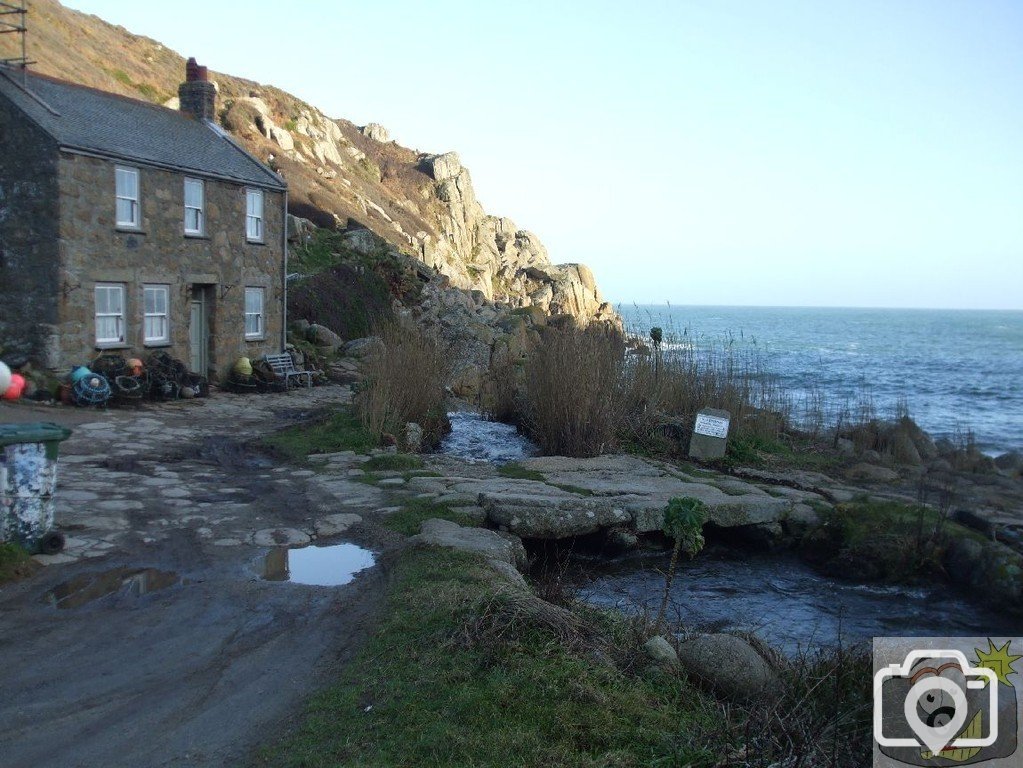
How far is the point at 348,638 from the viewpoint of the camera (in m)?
5.34

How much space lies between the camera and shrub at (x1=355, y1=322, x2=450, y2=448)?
12.6 meters

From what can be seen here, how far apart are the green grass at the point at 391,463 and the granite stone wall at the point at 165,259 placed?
7948 millimetres

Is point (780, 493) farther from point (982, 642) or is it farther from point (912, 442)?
point (912, 442)

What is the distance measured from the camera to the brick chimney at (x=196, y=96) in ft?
67.6

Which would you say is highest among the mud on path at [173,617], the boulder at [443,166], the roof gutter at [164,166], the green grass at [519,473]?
the boulder at [443,166]

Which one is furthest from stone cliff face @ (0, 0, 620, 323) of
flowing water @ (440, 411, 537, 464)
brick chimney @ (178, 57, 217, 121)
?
flowing water @ (440, 411, 537, 464)

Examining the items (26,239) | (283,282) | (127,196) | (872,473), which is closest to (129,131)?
(127,196)

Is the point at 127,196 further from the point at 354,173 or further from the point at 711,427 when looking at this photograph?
the point at 354,173

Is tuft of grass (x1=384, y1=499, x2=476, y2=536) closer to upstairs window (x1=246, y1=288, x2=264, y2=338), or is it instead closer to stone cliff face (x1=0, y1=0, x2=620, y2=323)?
upstairs window (x1=246, y1=288, x2=264, y2=338)

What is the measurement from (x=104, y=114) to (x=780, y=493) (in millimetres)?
15314

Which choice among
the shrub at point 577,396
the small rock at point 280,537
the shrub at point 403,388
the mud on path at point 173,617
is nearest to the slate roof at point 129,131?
the shrub at point 403,388

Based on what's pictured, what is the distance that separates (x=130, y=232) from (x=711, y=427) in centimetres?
1177

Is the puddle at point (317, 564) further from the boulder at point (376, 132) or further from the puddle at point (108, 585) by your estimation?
the boulder at point (376, 132)

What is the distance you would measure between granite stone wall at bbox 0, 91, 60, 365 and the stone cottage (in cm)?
2
